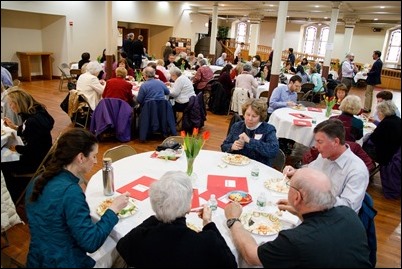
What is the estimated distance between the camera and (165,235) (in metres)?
1.31

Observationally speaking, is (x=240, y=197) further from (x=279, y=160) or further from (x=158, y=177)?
(x=279, y=160)

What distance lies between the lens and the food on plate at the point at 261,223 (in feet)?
5.54

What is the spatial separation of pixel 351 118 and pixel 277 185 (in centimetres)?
206

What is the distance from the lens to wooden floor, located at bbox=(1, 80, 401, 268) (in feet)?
3.10

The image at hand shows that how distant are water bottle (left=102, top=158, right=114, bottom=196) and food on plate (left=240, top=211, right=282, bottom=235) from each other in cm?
81

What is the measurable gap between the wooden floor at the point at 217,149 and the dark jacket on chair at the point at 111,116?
0.97 feet

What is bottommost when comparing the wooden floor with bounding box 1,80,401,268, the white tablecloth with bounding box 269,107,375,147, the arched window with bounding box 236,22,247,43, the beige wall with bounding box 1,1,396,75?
the wooden floor with bounding box 1,80,401,268

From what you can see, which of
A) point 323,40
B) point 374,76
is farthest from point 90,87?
point 323,40

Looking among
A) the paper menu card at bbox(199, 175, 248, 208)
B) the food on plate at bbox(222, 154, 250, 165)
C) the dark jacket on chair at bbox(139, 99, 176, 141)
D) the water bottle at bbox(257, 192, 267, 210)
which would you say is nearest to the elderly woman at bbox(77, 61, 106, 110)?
the dark jacket on chair at bbox(139, 99, 176, 141)

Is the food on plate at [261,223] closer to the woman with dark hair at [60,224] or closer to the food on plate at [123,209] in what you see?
the food on plate at [123,209]

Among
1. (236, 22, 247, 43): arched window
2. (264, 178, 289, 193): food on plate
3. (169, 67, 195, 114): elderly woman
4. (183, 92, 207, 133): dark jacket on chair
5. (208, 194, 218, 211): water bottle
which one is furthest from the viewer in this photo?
(236, 22, 247, 43): arched window

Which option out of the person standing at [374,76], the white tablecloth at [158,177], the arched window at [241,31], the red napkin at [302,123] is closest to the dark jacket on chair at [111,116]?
the white tablecloth at [158,177]

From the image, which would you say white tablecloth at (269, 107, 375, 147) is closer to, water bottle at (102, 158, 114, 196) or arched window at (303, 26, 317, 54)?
water bottle at (102, 158, 114, 196)

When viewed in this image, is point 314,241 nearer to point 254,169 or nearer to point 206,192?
point 206,192
